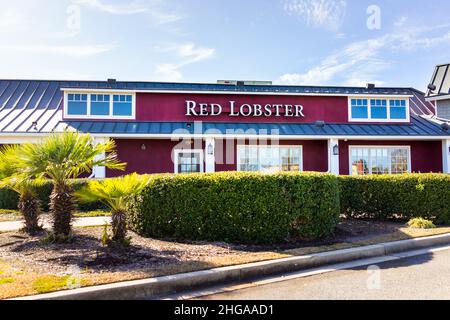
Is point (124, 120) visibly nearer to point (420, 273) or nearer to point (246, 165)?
point (246, 165)

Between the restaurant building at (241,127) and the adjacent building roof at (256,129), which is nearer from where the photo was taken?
the adjacent building roof at (256,129)

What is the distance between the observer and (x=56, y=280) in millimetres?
4598

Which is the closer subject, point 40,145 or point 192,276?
point 192,276

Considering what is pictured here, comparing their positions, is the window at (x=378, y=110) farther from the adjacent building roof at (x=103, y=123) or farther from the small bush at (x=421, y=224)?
the small bush at (x=421, y=224)

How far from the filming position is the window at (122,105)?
647 inches

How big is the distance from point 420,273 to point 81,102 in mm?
15342

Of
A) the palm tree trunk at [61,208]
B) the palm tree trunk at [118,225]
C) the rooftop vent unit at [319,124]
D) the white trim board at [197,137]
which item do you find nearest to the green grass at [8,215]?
the white trim board at [197,137]

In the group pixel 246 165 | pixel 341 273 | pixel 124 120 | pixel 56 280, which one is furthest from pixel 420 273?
pixel 124 120

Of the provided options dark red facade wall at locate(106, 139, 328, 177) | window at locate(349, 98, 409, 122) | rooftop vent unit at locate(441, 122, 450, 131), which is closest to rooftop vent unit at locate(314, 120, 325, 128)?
window at locate(349, 98, 409, 122)

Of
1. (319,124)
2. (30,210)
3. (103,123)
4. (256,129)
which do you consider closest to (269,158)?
(256,129)

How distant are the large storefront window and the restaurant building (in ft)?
0.16

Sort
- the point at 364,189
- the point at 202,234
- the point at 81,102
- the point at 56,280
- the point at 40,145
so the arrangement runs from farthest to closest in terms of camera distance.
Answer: the point at 81,102 < the point at 364,189 < the point at 202,234 < the point at 40,145 < the point at 56,280

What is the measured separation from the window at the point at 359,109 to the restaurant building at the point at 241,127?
2.0 inches
